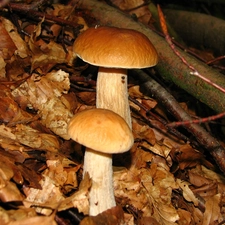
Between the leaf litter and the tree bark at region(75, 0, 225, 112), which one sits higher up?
the tree bark at region(75, 0, 225, 112)

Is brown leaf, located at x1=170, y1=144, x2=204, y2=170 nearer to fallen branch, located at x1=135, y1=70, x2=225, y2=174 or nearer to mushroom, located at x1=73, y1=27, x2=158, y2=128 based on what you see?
fallen branch, located at x1=135, y1=70, x2=225, y2=174

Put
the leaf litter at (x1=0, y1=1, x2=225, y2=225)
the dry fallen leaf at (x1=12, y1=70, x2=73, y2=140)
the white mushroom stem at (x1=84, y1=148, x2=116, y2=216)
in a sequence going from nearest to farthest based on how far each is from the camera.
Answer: the leaf litter at (x1=0, y1=1, x2=225, y2=225) < the white mushroom stem at (x1=84, y1=148, x2=116, y2=216) < the dry fallen leaf at (x1=12, y1=70, x2=73, y2=140)

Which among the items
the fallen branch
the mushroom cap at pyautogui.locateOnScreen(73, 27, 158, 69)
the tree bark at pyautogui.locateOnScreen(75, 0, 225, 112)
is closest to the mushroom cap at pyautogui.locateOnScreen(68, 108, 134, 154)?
the mushroom cap at pyautogui.locateOnScreen(73, 27, 158, 69)

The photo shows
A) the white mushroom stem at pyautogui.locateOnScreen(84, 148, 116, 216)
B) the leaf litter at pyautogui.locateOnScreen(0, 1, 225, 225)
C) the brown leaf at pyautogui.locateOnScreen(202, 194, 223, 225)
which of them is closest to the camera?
the leaf litter at pyautogui.locateOnScreen(0, 1, 225, 225)

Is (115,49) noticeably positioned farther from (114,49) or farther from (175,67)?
(175,67)

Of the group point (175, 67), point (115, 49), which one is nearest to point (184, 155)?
point (175, 67)

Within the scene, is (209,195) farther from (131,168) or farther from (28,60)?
(28,60)

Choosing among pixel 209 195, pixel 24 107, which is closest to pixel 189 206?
pixel 209 195
